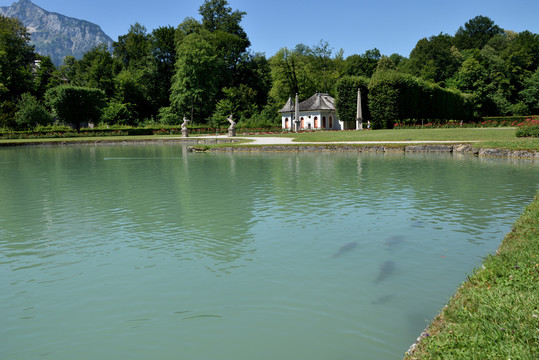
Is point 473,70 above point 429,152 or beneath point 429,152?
above

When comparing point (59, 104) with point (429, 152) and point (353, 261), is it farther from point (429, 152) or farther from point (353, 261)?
point (353, 261)

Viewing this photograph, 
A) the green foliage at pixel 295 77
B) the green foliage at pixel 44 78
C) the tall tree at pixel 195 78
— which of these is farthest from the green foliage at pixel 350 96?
the green foliage at pixel 44 78

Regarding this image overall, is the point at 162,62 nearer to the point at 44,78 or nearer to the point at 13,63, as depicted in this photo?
the point at 44,78

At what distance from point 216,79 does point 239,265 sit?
68.6 m

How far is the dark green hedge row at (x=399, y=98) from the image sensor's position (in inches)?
1820

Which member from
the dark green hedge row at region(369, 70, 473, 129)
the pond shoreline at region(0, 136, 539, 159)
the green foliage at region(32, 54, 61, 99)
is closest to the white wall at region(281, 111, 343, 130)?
the dark green hedge row at region(369, 70, 473, 129)

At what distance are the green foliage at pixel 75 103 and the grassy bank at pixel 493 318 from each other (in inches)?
2428

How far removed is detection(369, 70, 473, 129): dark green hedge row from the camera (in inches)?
1820

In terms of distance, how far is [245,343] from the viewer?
4316mm

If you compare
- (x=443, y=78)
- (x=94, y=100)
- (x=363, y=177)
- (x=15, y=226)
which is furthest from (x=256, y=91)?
(x=15, y=226)

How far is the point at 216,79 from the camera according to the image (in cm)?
7206

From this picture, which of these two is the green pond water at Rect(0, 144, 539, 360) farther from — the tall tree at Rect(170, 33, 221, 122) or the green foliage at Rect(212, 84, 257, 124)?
the tall tree at Rect(170, 33, 221, 122)

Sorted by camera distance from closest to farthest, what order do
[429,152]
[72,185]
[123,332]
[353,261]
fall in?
[123,332] < [353,261] < [72,185] < [429,152]

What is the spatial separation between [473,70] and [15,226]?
7869 cm
